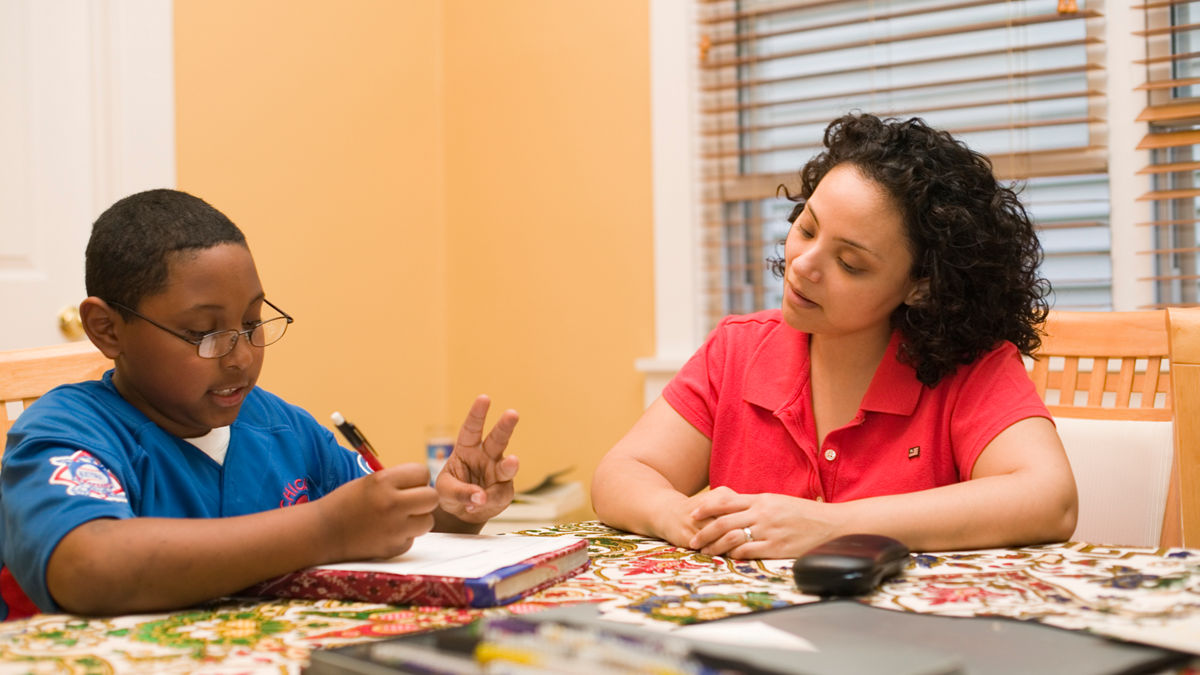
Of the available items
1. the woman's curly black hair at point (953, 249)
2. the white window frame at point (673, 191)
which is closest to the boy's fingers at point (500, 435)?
the woman's curly black hair at point (953, 249)

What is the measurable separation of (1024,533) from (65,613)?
35.5 inches

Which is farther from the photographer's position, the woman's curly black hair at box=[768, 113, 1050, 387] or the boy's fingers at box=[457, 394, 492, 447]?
the woman's curly black hair at box=[768, 113, 1050, 387]

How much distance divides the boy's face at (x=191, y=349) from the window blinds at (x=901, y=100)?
63.8 inches

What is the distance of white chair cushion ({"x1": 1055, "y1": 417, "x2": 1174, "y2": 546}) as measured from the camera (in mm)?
1351

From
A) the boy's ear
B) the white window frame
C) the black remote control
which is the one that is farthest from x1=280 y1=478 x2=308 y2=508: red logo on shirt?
the white window frame

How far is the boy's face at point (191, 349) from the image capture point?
3.31 ft

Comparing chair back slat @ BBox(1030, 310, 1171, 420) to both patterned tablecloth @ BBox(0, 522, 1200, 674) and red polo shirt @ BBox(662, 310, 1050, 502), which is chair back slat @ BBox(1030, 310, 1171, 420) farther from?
patterned tablecloth @ BBox(0, 522, 1200, 674)

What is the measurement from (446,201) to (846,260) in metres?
1.81

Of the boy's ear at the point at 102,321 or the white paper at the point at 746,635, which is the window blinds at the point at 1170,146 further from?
the boy's ear at the point at 102,321

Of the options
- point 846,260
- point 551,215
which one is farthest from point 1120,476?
point 551,215

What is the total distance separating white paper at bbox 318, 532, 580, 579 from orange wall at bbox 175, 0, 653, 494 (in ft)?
5.24

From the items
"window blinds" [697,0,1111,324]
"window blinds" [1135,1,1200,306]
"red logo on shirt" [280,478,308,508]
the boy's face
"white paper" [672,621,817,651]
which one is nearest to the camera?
"white paper" [672,621,817,651]

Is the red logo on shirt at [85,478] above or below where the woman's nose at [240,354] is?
below

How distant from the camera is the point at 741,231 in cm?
265
